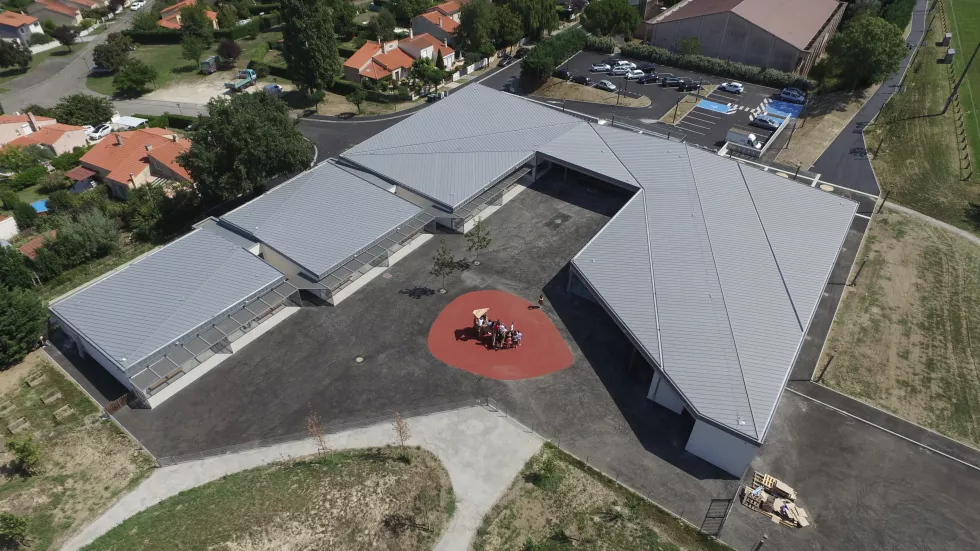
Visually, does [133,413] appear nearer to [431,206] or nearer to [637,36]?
[431,206]

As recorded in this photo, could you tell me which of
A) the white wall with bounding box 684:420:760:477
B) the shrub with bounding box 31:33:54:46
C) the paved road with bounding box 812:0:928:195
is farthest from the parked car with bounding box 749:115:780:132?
the shrub with bounding box 31:33:54:46

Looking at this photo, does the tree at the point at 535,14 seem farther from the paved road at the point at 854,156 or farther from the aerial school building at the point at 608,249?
the paved road at the point at 854,156

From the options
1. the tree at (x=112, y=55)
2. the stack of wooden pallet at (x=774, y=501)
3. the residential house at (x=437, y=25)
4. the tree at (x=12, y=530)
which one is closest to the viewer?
the tree at (x=12, y=530)

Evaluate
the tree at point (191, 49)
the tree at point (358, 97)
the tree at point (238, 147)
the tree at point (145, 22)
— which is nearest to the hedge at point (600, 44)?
the tree at point (358, 97)

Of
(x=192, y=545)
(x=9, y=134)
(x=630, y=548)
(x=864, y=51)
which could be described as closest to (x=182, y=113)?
(x=9, y=134)

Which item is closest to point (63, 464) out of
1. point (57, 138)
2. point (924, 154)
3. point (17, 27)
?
point (57, 138)

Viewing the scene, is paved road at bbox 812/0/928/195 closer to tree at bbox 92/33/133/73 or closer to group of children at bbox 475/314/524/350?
group of children at bbox 475/314/524/350
